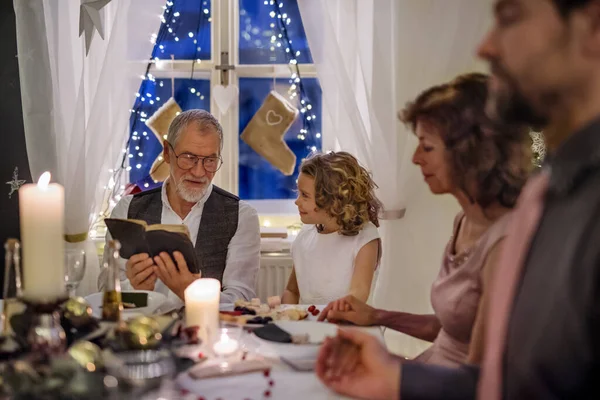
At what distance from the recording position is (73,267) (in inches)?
55.1

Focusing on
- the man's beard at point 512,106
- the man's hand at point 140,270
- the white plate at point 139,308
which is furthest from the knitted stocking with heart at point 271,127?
the man's beard at point 512,106

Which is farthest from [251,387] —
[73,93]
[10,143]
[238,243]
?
[10,143]

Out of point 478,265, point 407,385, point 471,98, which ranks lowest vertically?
point 407,385

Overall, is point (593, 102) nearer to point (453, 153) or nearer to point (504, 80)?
point (504, 80)

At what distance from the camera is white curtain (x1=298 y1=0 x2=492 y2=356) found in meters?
2.90

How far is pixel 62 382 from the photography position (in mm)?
914

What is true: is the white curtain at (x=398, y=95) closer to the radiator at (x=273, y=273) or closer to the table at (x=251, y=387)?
the radiator at (x=273, y=273)

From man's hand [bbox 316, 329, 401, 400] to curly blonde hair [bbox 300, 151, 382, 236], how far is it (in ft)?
3.80

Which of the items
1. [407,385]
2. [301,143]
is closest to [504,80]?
[407,385]

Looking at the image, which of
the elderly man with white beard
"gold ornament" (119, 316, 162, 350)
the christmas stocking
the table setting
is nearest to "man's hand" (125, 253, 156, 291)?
the table setting

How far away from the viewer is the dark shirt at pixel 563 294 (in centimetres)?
77

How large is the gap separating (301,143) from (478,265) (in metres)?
2.14

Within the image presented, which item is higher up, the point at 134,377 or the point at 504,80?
the point at 504,80

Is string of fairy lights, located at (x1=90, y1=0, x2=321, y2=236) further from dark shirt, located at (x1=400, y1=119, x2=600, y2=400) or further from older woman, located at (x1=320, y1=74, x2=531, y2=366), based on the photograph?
dark shirt, located at (x1=400, y1=119, x2=600, y2=400)
